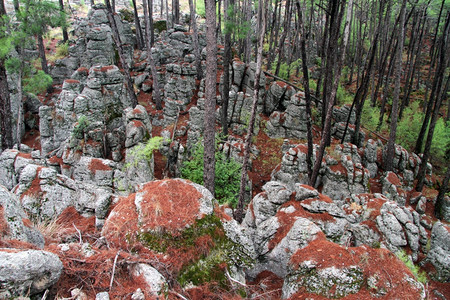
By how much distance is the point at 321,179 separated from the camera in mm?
13461

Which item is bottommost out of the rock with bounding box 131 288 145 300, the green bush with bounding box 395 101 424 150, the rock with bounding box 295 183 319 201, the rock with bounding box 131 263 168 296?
the green bush with bounding box 395 101 424 150

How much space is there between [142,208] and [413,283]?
4.42 metres

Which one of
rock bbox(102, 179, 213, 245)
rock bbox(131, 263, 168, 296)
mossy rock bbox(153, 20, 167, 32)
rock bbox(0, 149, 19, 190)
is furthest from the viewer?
mossy rock bbox(153, 20, 167, 32)

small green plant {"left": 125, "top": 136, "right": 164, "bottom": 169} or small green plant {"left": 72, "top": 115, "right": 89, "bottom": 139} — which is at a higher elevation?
small green plant {"left": 72, "top": 115, "right": 89, "bottom": 139}

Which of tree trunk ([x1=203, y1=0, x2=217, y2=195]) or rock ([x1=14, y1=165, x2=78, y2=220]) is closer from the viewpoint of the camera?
rock ([x1=14, y1=165, x2=78, y2=220])

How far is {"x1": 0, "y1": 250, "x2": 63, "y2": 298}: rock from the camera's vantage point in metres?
2.21

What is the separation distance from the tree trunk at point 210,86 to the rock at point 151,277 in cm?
512

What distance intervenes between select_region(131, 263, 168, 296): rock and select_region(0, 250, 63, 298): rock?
0.93 metres

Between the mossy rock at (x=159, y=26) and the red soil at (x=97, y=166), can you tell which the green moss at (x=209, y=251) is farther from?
the mossy rock at (x=159, y=26)

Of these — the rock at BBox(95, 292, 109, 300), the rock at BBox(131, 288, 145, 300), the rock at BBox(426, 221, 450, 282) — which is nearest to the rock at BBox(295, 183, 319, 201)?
the rock at BBox(426, 221, 450, 282)

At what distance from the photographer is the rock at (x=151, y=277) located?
3.07 metres

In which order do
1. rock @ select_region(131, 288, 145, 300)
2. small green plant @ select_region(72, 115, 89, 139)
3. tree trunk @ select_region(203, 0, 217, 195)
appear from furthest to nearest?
small green plant @ select_region(72, 115, 89, 139), tree trunk @ select_region(203, 0, 217, 195), rock @ select_region(131, 288, 145, 300)

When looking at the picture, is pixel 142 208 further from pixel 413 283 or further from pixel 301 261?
pixel 413 283

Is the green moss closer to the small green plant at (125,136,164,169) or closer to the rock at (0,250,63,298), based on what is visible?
the rock at (0,250,63,298)
